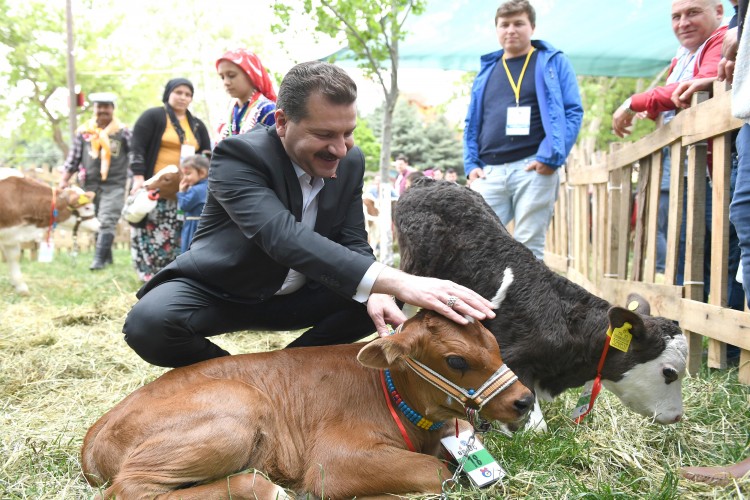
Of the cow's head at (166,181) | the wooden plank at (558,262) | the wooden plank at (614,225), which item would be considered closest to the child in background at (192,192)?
the cow's head at (166,181)

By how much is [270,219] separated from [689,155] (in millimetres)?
3214

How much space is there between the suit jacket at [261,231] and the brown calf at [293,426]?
0.45m

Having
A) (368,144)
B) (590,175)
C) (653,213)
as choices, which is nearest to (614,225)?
(653,213)

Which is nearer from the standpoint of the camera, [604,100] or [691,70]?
[691,70]

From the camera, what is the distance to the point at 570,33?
35.8 ft

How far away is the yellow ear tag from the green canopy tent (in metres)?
7.34

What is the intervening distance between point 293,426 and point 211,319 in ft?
2.53

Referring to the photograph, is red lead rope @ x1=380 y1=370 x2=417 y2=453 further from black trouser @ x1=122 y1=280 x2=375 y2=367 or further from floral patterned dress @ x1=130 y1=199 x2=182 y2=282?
floral patterned dress @ x1=130 y1=199 x2=182 y2=282

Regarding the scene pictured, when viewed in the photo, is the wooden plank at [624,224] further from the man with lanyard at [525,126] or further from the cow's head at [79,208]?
the cow's head at [79,208]

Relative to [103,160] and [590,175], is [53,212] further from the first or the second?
[590,175]

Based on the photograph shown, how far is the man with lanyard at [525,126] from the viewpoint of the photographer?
18.5 ft

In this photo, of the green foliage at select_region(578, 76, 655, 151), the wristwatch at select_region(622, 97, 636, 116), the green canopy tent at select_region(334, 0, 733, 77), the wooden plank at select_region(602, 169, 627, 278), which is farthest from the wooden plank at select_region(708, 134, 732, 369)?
the green foliage at select_region(578, 76, 655, 151)

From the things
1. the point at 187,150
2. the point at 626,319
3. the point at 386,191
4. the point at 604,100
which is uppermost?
the point at 604,100

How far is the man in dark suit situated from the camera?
2.89 m
